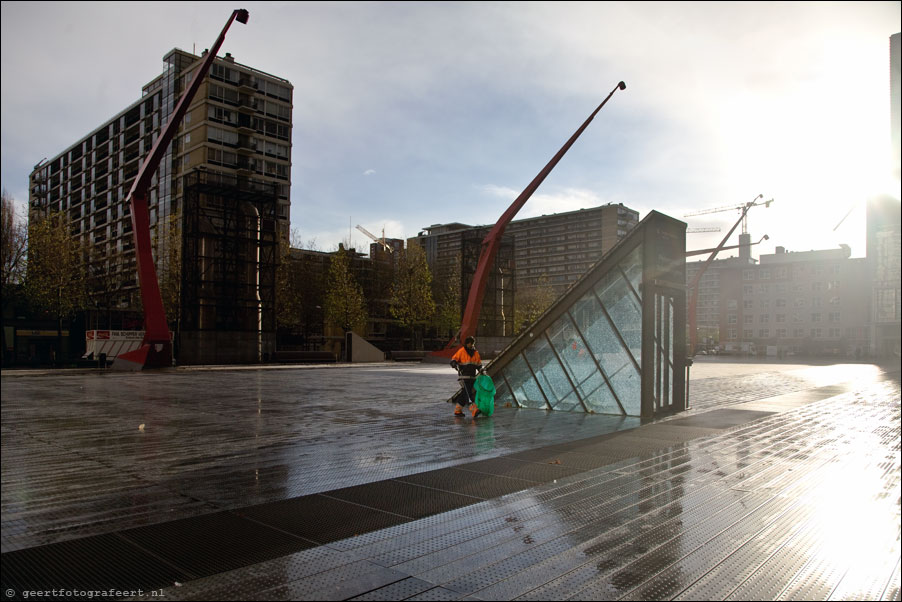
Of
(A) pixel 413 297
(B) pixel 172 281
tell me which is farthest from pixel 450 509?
(A) pixel 413 297

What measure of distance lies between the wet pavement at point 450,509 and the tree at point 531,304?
53253 millimetres

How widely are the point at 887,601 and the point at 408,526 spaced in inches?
128

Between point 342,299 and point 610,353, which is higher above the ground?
point 342,299

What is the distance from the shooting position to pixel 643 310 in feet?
39.6

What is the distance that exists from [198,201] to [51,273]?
10337 millimetres

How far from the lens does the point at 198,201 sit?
3684 cm

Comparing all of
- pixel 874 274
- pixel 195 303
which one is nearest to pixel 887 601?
pixel 874 274

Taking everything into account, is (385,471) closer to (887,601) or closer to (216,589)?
(216,589)

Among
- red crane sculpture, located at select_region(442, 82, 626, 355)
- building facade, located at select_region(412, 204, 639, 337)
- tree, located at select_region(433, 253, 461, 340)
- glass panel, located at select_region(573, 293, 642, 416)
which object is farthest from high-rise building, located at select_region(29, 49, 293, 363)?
building facade, located at select_region(412, 204, 639, 337)

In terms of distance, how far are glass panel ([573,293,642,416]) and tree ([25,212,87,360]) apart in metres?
35.9

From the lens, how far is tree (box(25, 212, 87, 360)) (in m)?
37.2

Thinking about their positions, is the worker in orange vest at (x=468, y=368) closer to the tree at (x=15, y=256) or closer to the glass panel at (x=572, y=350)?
the glass panel at (x=572, y=350)

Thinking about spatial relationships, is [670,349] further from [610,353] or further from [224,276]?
[224,276]

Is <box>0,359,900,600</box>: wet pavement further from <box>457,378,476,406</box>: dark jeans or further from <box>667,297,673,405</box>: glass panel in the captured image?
<box>667,297,673,405</box>: glass panel
